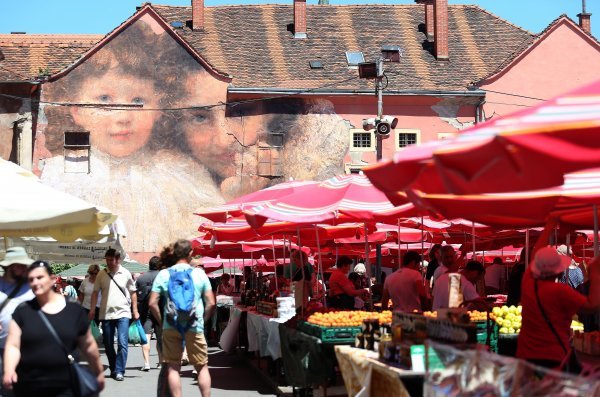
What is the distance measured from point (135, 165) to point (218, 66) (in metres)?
5.44

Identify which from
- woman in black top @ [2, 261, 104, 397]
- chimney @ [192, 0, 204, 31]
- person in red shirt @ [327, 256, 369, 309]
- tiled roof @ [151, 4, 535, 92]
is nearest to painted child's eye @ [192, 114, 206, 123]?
tiled roof @ [151, 4, 535, 92]

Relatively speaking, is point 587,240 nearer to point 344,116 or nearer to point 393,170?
point 393,170

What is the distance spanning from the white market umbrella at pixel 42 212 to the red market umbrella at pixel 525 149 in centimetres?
430

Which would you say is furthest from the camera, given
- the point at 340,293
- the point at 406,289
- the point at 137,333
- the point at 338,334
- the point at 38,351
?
the point at 137,333

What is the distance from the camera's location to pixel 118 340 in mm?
16859

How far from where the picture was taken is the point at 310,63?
149 feet

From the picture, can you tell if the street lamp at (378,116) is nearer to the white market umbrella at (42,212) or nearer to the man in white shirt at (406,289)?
the man in white shirt at (406,289)

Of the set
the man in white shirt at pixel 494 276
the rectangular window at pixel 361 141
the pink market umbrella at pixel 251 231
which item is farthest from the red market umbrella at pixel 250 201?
the rectangular window at pixel 361 141

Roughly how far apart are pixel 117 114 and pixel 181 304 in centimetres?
3196

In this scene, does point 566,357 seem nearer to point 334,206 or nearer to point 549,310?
point 549,310

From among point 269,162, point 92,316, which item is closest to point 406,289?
point 92,316

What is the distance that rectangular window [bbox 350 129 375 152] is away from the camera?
44344 mm

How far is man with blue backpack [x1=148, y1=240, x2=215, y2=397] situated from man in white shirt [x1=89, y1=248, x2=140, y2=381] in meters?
4.70

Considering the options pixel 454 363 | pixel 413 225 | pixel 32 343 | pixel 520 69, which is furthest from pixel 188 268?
pixel 520 69
